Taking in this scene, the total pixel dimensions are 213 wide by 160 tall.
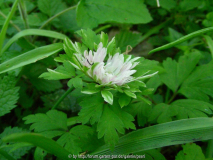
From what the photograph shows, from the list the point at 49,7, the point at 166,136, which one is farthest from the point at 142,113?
the point at 49,7

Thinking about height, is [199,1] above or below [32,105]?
above

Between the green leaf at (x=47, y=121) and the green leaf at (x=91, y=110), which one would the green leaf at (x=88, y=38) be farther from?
the green leaf at (x=47, y=121)

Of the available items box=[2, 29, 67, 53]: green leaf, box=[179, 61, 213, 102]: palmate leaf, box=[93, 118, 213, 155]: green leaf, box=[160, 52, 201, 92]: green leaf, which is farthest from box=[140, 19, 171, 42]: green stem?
box=[93, 118, 213, 155]: green leaf

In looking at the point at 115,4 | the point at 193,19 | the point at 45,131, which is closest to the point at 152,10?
the point at 193,19

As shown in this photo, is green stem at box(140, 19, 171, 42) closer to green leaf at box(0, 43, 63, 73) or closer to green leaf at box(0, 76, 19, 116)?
green leaf at box(0, 43, 63, 73)

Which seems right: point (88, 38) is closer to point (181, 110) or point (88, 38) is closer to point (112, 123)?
point (112, 123)

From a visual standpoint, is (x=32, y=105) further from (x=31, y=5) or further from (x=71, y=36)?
(x=31, y=5)
